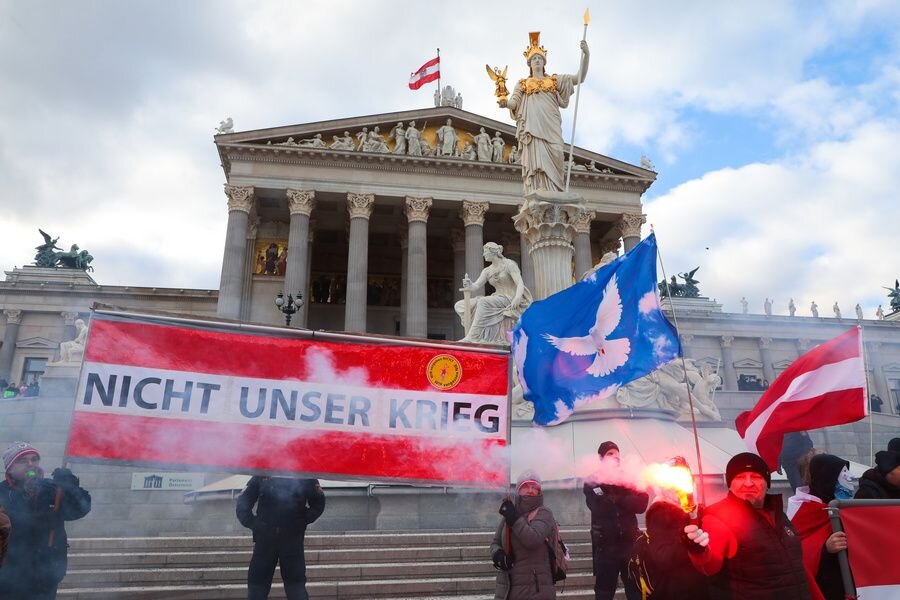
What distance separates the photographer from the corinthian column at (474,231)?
33125mm

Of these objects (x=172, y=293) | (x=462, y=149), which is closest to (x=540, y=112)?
(x=462, y=149)

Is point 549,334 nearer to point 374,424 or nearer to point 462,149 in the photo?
point 374,424

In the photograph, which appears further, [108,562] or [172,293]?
[172,293]

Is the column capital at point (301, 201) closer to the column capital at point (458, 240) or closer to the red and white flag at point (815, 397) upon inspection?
the column capital at point (458, 240)

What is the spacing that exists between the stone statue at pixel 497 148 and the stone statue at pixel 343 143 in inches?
316

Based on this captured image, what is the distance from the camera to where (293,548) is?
4.66 metres

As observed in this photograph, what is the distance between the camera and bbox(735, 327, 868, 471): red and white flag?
3.91 meters

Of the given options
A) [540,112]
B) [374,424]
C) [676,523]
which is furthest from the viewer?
[540,112]

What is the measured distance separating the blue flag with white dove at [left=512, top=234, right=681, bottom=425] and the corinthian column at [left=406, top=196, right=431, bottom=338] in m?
26.3

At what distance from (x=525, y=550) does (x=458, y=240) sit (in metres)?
34.8

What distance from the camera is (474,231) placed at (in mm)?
34469

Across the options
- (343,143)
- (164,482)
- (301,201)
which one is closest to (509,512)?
(164,482)

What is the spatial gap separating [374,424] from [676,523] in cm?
177

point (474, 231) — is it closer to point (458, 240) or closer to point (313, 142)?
point (458, 240)
